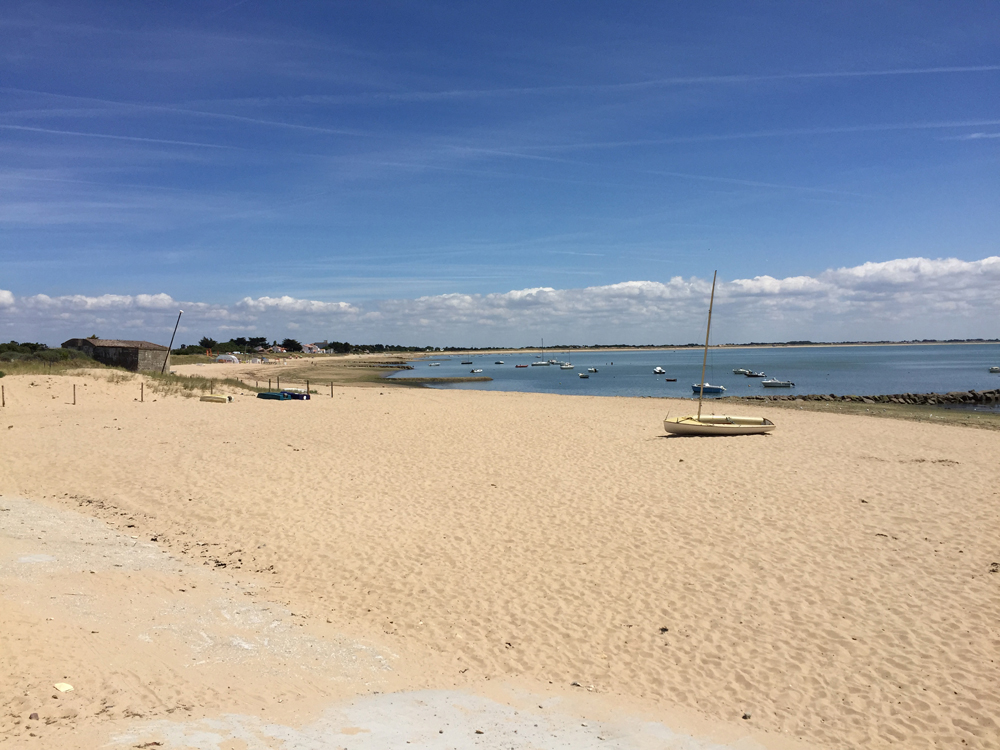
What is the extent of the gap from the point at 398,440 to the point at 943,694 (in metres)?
16.5

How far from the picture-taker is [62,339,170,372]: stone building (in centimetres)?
3947

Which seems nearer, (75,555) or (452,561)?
(75,555)

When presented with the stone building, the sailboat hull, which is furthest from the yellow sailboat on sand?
the stone building

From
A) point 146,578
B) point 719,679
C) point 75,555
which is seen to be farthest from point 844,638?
point 75,555

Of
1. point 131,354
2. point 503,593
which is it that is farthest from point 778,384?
point 503,593

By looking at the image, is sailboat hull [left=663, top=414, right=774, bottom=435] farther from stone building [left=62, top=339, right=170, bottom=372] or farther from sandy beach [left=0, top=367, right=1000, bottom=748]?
stone building [left=62, top=339, right=170, bottom=372]

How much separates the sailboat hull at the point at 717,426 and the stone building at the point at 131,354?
30.9 meters

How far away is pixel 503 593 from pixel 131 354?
126 ft

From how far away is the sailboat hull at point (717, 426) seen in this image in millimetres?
23281

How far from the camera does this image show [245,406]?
2914 centimetres

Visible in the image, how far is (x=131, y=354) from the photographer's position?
39500mm

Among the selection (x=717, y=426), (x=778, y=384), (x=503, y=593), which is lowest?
(x=503, y=593)

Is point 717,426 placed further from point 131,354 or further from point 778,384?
point 778,384

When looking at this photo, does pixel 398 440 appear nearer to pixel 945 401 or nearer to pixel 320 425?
pixel 320 425
